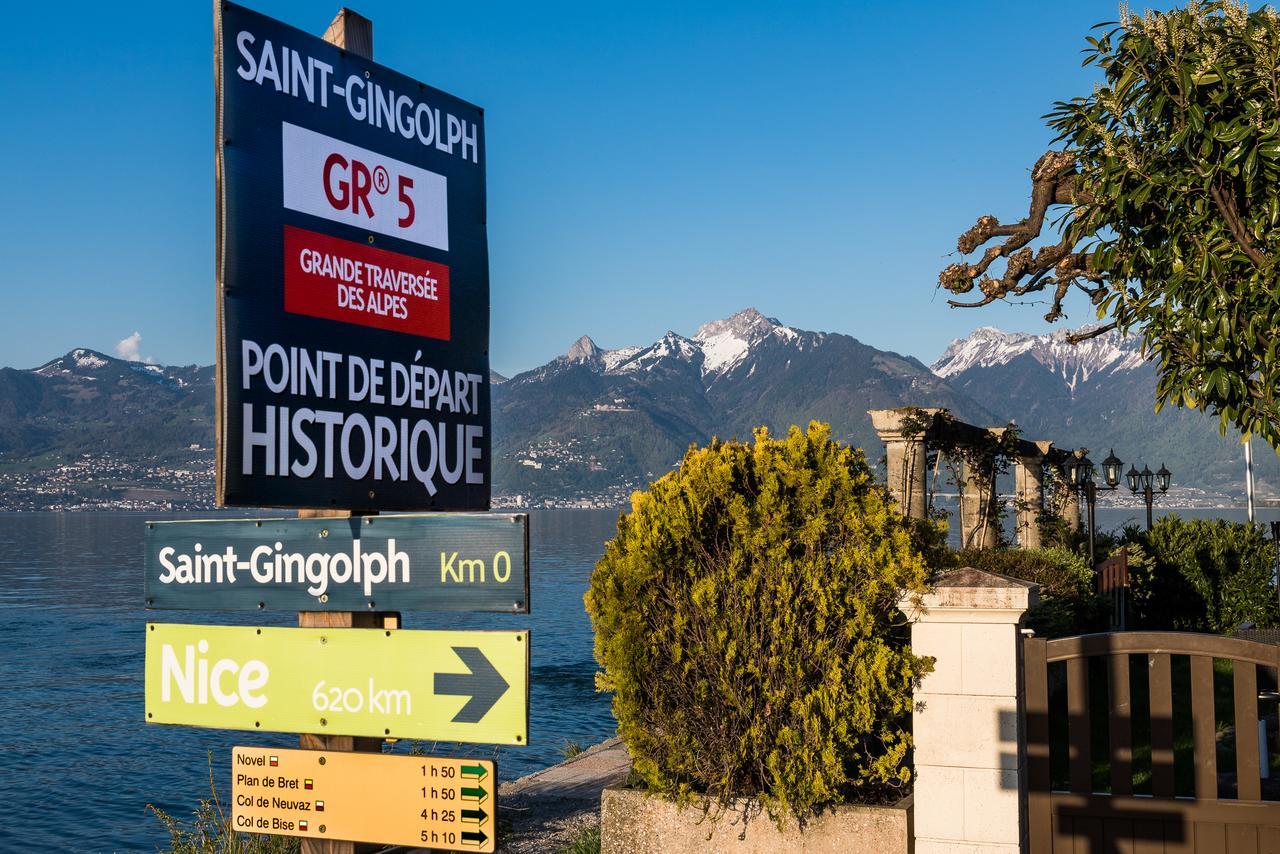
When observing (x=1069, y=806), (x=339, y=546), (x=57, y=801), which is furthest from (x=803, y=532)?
(x=57, y=801)

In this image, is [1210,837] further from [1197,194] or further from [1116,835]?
[1197,194]

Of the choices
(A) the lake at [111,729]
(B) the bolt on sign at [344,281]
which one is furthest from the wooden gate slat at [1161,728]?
(A) the lake at [111,729]

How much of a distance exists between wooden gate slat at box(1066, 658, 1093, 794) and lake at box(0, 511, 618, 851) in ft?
28.2

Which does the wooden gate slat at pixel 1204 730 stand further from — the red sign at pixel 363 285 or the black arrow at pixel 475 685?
the red sign at pixel 363 285

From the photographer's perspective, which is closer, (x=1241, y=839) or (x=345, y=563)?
(x=345, y=563)

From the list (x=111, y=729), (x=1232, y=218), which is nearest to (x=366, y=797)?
(x=1232, y=218)

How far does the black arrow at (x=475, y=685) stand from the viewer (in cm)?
440

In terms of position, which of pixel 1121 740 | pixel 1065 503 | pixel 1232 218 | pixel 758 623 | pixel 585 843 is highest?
pixel 1232 218

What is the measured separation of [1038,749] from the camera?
26.5ft

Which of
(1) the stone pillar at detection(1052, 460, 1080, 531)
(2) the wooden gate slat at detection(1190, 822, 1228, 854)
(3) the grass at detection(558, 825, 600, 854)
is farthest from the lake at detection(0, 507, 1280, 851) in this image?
(1) the stone pillar at detection(1052, 460, 1080, 531)

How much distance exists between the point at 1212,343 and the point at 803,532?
3.93m

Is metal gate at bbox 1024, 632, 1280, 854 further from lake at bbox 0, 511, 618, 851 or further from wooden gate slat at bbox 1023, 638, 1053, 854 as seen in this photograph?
lake at bbox 0, 511, 618, 851

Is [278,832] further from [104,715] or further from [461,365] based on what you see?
[104,715]

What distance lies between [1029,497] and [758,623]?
17.4m
